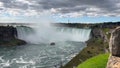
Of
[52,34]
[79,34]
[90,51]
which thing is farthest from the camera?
[52,34]

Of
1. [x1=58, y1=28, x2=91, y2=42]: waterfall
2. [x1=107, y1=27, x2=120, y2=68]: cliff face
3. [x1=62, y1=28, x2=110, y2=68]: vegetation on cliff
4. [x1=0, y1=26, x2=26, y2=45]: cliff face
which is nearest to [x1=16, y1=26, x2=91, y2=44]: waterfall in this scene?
[x1=58, y1=28, x2=91, y2=42]: waterfall

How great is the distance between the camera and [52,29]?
129625mm

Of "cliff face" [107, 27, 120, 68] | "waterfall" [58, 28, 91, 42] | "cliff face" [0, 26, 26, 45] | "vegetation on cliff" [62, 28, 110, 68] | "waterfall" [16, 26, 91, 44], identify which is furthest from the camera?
"waterfall" [16, 26, 91, 44]

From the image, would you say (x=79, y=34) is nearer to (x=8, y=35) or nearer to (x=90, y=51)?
(x=8, y=35)

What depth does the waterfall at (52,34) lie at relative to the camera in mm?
106619

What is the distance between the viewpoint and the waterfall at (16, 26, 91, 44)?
10662 cm

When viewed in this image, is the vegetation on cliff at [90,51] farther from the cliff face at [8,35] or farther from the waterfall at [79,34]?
the cliff face at [8,35]

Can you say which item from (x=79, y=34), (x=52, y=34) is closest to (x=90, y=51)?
(x=79, y=34)

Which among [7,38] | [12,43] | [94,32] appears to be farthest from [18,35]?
[94,32]

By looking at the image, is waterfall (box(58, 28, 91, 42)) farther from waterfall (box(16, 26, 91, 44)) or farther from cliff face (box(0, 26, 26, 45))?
cliff face (box(0, 26, 26, 45))

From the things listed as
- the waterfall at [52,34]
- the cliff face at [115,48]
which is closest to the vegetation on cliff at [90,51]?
the waterfall at [52,34]

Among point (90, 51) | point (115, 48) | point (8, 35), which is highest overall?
point (115, 48)

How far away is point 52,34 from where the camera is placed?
121938mm

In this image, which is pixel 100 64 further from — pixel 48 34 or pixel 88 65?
pixel 48 34
